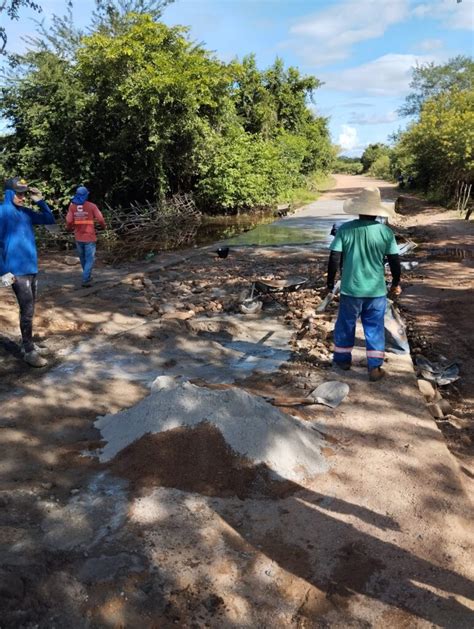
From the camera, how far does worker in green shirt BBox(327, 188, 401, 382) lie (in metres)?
4.58

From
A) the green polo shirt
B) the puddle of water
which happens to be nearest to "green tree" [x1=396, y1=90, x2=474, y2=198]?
the puddle of water

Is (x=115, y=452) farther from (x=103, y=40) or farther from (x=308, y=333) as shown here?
(x=103, y=40)

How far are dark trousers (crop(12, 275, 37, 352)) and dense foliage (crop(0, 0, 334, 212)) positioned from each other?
1303 centimetres

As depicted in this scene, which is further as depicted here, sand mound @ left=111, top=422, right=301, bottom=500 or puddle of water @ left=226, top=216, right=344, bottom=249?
puddle of water @ left=226, top=216, right=344, bottom=249

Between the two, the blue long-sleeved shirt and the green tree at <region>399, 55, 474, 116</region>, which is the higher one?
the green tree at <region>399, 55, 474, 116</region>

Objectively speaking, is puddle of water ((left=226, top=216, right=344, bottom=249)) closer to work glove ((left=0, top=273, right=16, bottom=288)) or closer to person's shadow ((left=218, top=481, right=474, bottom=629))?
work glove ((left=0, top=273, right=16, bottom=288))

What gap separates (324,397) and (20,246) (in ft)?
10.6

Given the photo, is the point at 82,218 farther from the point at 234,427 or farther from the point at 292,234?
the point at 292,234

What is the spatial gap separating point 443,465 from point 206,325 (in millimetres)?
3709

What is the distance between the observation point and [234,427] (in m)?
3.41

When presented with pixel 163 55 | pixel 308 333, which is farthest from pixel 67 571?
pixel 163 55

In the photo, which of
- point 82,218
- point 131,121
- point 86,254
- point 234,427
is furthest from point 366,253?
point 131,121

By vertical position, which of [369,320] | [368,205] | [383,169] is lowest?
[369,320]

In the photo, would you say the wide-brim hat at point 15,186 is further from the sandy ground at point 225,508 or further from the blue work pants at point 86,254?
the blue work pants at point 86,254
